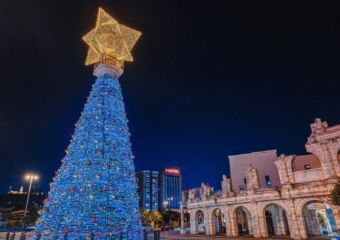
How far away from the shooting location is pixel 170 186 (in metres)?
156

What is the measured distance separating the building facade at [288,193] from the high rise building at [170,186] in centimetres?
12175

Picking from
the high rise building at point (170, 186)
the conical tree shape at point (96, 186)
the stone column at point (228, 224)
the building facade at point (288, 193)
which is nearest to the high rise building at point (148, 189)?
the high rise building at point (170, 186)

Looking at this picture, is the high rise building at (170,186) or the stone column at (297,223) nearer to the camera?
the stone column at (297,223)

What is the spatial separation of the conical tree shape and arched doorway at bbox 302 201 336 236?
930 inches

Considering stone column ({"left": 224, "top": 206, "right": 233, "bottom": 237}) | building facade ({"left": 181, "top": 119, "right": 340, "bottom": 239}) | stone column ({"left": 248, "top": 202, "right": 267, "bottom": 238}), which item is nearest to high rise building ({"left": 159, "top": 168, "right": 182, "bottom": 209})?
building facade ({"left": 181, "top": 119, "right": 340, "bottom": 239})

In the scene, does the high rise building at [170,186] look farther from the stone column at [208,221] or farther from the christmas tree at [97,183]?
the christmas tree at [97,183]

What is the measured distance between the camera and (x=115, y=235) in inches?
643

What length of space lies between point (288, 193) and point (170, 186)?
13861 centimetres

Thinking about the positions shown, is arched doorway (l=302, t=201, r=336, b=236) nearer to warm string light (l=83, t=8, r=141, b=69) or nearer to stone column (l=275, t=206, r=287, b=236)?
stone column (l=275, t=206, r=287, b=236)

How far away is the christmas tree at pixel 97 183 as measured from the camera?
1627cm

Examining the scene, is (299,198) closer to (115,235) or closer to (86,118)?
(115,235)

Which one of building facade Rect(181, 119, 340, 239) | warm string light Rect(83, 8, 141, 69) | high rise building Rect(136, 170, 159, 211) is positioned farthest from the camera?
high rise building Rect(136, 170, 159, 211)

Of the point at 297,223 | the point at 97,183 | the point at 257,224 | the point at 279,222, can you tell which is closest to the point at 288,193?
the point at 297,223

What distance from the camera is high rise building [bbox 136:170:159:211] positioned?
145375mm
